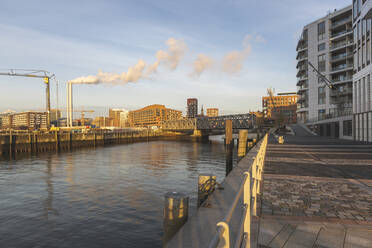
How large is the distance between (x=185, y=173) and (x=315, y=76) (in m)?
63.9

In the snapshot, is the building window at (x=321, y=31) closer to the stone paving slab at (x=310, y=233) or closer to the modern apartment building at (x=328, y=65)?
the modern apartment building at (x=328, y=65)

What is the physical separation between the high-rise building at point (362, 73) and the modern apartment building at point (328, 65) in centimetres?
1635

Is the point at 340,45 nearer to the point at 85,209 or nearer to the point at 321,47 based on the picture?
the point at 321,47

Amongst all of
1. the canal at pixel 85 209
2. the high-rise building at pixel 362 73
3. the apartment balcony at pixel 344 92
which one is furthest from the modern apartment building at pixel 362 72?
the canal at pixel 85 209

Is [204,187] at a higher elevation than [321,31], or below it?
below

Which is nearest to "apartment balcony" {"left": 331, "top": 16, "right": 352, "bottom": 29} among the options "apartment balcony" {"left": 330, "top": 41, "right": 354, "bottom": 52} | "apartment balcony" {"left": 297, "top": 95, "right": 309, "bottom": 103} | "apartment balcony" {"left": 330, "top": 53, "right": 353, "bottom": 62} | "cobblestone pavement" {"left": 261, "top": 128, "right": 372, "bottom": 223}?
"apartment balcony" {"left": 330, "top": 41, "right": 354, "bottom": 52}

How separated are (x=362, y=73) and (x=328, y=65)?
119 ft

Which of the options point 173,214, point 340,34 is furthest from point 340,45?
point 173,214

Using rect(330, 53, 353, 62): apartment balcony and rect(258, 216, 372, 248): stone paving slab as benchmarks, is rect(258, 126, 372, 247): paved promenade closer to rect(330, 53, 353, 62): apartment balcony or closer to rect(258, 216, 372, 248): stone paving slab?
rect(258, 216, 372, 248): stone paving slab

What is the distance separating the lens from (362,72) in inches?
1395

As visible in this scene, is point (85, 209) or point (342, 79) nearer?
point (85, 209)

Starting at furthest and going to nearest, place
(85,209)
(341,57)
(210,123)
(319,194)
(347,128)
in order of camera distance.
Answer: (210,123), (341,57), (347,128), (85,209), (319,194)

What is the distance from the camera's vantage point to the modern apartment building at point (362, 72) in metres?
33.0

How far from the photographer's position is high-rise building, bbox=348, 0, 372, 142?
33.0 metres
